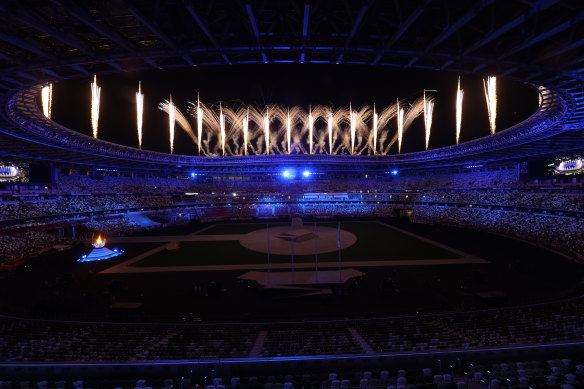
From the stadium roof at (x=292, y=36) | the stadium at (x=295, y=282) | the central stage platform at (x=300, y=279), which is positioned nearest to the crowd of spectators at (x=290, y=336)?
the stadium at (x=295, y=282)

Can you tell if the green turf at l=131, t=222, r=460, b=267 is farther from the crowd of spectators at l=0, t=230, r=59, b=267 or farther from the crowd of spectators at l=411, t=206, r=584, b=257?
the crowd of spectators at l=0, t=230, r=59, b=267

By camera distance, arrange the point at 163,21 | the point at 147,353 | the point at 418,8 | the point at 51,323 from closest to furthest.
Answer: the point at 418,8 < the point at 163,21 < the point at 147,353 < the point at 51,323

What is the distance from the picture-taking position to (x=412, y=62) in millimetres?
13797

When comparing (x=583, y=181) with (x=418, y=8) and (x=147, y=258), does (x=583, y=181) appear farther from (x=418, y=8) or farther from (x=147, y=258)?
(x=147, y=258)

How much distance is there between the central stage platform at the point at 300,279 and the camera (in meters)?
22.1

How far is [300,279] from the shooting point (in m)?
23.2

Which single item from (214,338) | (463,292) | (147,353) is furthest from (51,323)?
(463,292)

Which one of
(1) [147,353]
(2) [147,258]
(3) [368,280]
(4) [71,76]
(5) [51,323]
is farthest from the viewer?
(2) [147,258]

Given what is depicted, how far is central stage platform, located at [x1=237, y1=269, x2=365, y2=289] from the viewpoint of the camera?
72.5ft

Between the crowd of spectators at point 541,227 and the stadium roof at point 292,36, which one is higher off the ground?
the stadium roof at point 292,36

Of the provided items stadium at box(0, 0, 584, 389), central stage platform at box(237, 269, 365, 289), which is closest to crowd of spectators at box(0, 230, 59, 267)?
stadium at box(0, 0, 584, 389)

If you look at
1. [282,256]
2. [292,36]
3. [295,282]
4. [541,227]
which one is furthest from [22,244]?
[541,227]

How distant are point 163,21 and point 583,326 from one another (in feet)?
80.8

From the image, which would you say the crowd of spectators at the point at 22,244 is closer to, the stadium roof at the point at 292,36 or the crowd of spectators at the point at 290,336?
the crowd of spectators at the point at 290,336
